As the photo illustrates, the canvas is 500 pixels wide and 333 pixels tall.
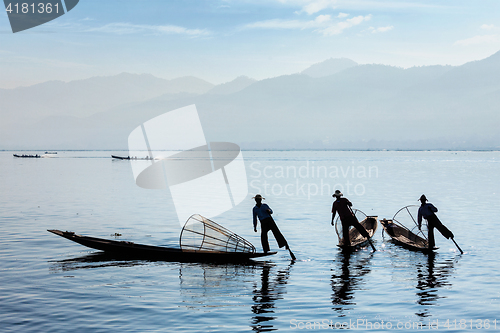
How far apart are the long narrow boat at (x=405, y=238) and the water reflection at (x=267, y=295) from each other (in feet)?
23.4

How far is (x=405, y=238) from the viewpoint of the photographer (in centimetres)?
2512

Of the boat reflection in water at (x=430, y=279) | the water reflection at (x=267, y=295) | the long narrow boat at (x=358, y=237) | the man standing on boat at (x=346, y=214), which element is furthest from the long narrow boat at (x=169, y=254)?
the boat reflection in water at (x=430, y=279)

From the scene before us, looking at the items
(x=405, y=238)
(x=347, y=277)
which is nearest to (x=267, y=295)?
(x=347, y=277)

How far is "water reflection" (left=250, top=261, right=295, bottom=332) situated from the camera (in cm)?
1272

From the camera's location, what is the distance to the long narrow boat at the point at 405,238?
23.2m

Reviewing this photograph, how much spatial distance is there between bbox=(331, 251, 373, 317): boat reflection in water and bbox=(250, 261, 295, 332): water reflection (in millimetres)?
1840

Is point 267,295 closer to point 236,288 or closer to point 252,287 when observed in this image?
point 252,287

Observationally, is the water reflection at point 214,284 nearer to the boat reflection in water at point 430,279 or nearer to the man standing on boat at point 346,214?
the man standing on boat at point 346,214

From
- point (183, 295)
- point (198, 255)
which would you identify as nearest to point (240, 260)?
point (198, 255)

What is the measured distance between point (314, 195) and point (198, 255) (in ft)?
122

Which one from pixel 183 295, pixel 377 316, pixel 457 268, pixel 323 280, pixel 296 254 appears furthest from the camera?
pixel 296 254

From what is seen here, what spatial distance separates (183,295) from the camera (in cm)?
1541

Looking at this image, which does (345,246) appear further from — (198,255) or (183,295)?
(183,295)

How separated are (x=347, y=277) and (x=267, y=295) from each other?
3.98m
